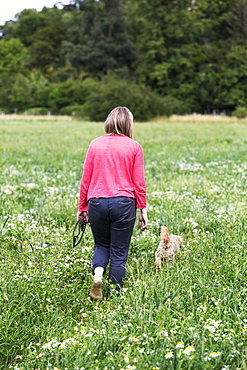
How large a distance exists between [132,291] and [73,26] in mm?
80026

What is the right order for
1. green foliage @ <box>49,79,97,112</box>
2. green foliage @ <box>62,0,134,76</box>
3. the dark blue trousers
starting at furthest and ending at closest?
green foliage @ <box>62,0,134,76</box> < green foliage @ <box>49,79,97,112</box> < the dark blue trousers

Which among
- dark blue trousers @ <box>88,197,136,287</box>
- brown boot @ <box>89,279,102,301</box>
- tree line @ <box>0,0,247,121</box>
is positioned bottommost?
brown boot @ <box>89,279,102,301</box>

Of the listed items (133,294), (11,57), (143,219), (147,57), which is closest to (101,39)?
(147,57)

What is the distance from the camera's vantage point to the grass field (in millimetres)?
3139

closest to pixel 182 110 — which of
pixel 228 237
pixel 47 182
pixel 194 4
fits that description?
pixel 194 4

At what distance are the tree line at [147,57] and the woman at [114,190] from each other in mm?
47627

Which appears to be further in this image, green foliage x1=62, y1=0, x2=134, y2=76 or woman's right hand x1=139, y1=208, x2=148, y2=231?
green foliage x1=62, y1=0, x2=134, y2=76

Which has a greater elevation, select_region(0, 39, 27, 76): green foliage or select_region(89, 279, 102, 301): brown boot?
select_region(0, 39, 27, 76): green foliage

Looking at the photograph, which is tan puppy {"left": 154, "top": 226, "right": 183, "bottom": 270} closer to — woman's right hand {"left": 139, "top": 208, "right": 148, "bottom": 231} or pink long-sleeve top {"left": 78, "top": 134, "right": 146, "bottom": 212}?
woman's right hand {"left": 139, "top": 208, "right": 148, "bottom": 231}

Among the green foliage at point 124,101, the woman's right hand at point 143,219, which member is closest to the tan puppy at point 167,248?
the woman's right hand at point 143,219

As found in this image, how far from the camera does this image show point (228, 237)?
565 centimetres

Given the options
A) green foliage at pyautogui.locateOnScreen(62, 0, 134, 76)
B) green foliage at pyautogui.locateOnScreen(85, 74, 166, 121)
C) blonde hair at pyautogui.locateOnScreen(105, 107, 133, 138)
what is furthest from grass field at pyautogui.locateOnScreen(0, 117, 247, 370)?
green foliage at pyautogui.locateOnScreen(62, 0, 134, 76)

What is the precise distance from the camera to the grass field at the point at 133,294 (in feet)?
10.3

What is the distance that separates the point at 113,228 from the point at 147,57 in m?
65.6
